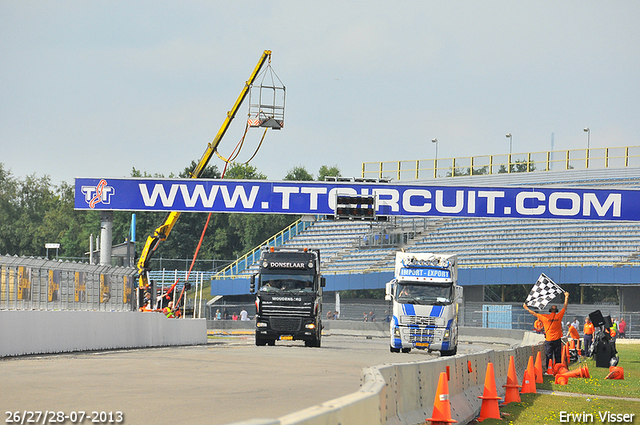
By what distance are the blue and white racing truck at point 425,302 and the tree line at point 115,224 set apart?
196 ft

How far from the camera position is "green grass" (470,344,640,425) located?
12445 mm

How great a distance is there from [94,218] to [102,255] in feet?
238

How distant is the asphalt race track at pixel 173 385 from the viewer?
35.7ft

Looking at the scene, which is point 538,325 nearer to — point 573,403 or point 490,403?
point 573,403

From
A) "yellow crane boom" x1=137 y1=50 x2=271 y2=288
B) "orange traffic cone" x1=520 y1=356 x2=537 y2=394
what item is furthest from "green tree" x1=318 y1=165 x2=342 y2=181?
"orange traffic cone" x1=520 y1=356 x2=537 y2=394

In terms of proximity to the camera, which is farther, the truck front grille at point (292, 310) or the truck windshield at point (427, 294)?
the truck front grille at point (292, 310)

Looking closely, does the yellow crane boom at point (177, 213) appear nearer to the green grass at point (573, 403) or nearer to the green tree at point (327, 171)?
the green grass at point (573, 403)

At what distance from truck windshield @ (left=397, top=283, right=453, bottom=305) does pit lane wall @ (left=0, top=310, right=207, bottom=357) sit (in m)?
7.92

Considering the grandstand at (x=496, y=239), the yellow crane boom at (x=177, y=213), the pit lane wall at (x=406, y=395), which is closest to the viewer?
the pit lane wall at (x=406, y=395)

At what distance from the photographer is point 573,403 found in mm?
14391

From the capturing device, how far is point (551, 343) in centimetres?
2136

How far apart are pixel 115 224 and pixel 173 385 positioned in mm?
86831

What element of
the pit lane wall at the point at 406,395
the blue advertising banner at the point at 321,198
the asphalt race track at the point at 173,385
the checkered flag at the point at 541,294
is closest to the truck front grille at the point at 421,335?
the checkered flag at the point at 541,294

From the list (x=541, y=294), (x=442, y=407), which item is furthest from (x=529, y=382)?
(x=541, y=294)
